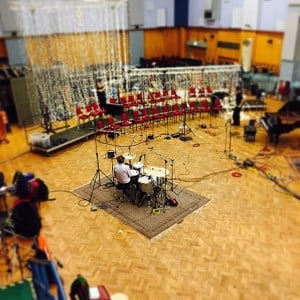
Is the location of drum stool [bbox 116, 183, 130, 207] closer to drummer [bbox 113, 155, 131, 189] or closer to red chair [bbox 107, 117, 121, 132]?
drummer [bbox 113, 155, 131, 189]

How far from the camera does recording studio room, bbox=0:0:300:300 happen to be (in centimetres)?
686

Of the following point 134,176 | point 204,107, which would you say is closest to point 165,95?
point 204,107

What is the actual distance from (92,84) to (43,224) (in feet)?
31.9

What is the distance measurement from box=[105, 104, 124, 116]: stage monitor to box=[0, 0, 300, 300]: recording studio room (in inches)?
2.3

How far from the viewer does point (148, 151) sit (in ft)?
39.9

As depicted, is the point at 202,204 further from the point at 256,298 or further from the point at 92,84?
the point at 92,84

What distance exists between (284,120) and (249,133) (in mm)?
1281

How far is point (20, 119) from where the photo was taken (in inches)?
608

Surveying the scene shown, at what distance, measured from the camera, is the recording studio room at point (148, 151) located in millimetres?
6863

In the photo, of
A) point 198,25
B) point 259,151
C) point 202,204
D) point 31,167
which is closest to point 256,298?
point 202,204

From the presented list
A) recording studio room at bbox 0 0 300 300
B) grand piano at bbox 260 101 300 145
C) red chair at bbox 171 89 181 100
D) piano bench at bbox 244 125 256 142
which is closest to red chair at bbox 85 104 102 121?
recording studio room at bbox 0 0 300 300

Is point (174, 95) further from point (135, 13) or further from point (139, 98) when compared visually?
point (135, 13)

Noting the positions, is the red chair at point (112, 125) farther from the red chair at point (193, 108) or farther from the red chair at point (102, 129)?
the red chair at point (193, 108)

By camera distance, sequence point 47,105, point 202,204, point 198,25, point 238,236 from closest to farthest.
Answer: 1. point 238,236
2. point 202,204
3. point 47,105
4. point 198,25
